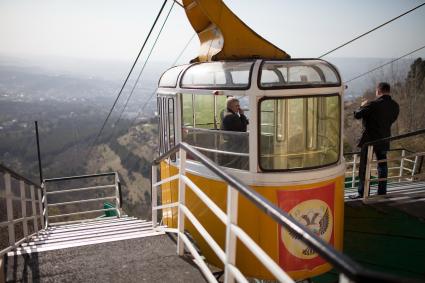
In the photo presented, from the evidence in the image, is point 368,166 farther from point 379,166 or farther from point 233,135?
point 233,135

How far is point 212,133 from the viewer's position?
5.51 m

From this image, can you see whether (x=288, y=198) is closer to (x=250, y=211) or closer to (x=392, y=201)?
(x=250, y=211)

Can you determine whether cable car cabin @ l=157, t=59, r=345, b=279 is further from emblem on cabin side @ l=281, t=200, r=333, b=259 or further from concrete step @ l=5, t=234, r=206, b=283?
concrete step @ l=5, t=234, r=206, b=283

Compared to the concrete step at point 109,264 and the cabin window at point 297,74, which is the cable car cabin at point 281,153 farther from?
the concrete step at point 109,264

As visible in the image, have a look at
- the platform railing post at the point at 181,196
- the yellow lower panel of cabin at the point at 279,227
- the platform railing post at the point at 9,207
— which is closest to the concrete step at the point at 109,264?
the platform railing post at the point at 181,196

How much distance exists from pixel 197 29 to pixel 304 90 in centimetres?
283

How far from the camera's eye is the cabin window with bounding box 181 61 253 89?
5031 millimetres

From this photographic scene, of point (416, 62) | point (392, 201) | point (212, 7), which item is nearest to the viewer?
point (212, 7)

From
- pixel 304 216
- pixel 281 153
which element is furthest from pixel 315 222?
pixel 281 153

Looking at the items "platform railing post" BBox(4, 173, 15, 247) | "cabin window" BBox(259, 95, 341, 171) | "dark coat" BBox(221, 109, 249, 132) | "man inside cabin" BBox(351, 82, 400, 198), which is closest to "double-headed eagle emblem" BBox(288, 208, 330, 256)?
"cabin window" BBox(259, 95, 341, 171)

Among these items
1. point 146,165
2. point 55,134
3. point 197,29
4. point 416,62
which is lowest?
point 146,165

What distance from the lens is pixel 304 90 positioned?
4.98 meters

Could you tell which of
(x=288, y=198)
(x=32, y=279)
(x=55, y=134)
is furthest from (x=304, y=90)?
(x=55, y=134)

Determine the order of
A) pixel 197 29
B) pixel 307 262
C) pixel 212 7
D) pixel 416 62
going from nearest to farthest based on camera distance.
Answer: pixel 307 262
pixel 212 7
pixel 197 29
pixel 416 62
